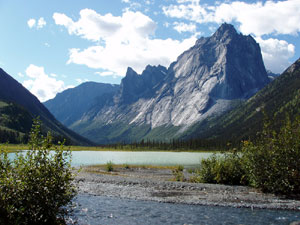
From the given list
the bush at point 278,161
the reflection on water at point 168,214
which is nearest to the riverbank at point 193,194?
the bush at point 278,161

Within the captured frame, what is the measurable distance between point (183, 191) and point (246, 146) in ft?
32.6

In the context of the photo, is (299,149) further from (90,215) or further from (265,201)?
(90,215)

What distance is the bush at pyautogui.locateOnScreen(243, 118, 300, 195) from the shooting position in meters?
28.1

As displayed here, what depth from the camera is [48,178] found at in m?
12.6

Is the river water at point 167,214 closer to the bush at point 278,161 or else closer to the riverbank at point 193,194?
the riverbank at point 193,194

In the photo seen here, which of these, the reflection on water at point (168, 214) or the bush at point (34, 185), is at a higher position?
the bush at point (34, 185)

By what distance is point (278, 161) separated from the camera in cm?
2866

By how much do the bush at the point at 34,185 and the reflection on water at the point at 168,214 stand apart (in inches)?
305

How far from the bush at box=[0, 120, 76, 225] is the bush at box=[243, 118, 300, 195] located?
2377cm

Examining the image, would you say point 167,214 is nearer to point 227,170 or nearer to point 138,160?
point 227,170

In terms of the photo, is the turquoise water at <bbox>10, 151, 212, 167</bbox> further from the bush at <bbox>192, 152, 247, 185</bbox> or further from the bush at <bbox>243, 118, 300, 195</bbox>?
the bush at <bbox>243, 118, 300, 195</bbox>

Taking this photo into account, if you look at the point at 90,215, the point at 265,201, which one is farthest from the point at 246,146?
the point at 90,215

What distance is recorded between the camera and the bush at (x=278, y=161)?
2808cm

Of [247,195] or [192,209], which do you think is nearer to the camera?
[192,209]
